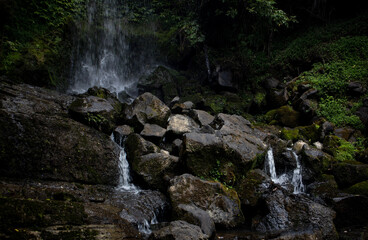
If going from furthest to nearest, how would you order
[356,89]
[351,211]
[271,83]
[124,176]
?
[271,83]
[356,89]
[124,176]
[351,211]

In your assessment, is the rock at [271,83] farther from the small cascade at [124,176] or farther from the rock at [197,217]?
the rock at [197,217]

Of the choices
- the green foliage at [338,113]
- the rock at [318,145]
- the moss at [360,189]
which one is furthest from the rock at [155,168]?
the green foliage at [338,113]

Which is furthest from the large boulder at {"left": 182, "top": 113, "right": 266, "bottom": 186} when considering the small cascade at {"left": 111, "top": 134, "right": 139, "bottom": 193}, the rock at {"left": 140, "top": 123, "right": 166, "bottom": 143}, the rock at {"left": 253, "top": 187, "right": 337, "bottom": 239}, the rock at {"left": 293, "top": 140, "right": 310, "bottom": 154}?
the rock at {"left": 293, "top": 140, "right": 310, "bottom": 154}

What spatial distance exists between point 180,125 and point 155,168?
280 cm

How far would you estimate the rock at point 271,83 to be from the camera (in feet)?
51.0

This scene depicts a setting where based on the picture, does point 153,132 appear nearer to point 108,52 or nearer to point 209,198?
point 209,198

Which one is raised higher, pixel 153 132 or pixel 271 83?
pixel 271 83

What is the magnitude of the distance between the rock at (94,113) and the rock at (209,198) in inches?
130

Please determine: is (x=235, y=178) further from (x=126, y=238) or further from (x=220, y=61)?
(x=220, y=61)

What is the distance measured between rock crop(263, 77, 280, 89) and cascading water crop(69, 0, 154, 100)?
9846 millimetres

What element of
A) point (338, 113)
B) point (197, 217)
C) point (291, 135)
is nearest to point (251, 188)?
point (197, 217)

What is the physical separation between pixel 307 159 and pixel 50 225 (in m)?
8.43

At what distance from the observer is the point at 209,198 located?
5742 mm

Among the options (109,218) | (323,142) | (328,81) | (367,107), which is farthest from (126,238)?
(328,81)
